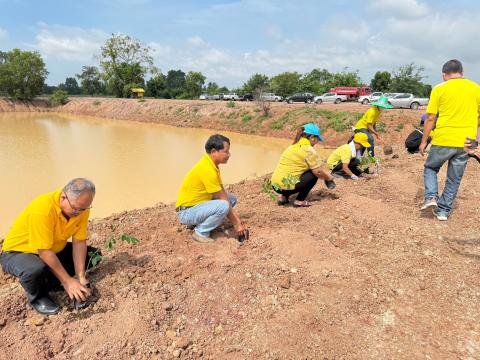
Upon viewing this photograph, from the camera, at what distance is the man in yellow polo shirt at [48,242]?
7.72ft

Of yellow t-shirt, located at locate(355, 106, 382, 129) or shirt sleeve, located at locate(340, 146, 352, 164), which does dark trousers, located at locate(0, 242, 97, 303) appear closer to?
shirt sleeve, located at locate(340, 146, 352, 164)

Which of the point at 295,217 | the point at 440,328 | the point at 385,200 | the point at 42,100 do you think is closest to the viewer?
the point at 440,328

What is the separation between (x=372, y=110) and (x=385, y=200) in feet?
7.49

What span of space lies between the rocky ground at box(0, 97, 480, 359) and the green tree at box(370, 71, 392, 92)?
39.1 meters

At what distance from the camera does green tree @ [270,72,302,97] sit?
139 ft

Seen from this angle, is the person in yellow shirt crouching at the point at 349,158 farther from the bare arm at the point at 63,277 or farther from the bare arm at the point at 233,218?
A: the bare arm at the point at 63,277

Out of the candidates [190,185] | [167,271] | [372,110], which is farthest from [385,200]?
[167,271]

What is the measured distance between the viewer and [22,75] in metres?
39.5

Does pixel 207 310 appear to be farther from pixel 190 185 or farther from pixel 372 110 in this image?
pixel 372 110

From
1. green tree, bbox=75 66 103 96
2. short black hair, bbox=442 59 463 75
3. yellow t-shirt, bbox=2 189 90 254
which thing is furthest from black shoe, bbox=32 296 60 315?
green tree, bbox=75 66 103 96

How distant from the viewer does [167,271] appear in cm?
298

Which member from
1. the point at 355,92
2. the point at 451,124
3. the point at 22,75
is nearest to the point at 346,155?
the point at 451,124

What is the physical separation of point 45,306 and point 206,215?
1.45 meters

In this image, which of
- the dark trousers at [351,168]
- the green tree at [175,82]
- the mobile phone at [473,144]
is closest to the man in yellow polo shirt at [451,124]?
the mobile phone at [473,144]
